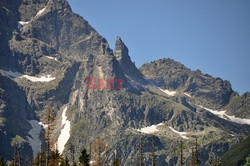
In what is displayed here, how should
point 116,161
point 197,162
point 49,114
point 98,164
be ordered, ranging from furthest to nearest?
point 116,161
point 98,164
point 197,162
point 49,114

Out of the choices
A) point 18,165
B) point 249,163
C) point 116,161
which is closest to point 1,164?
point 18,165

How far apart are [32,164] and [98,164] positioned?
102ft

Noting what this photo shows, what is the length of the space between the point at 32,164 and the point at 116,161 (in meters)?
25.5

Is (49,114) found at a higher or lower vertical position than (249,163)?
higher

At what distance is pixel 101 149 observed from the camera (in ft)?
436

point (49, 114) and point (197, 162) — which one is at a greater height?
point (49, 114)

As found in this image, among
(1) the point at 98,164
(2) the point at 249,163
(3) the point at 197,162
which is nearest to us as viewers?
(3) the point at 197,162

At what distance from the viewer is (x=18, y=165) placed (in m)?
133

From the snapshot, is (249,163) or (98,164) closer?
(249,163)

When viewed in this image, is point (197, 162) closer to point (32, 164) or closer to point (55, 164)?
point (55, 164)

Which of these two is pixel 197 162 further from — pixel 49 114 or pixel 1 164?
pixel 1 164

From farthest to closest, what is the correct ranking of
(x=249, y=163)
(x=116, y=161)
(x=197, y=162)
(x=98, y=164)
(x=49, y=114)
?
(x=116, y=161)
(x=98, y=164)
(x=249, y=163)
(x=197, y=162)
(x=49, y=114)

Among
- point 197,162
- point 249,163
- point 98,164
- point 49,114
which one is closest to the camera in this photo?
point 49,114

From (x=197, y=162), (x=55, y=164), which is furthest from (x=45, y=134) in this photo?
(x=197, y=162)
